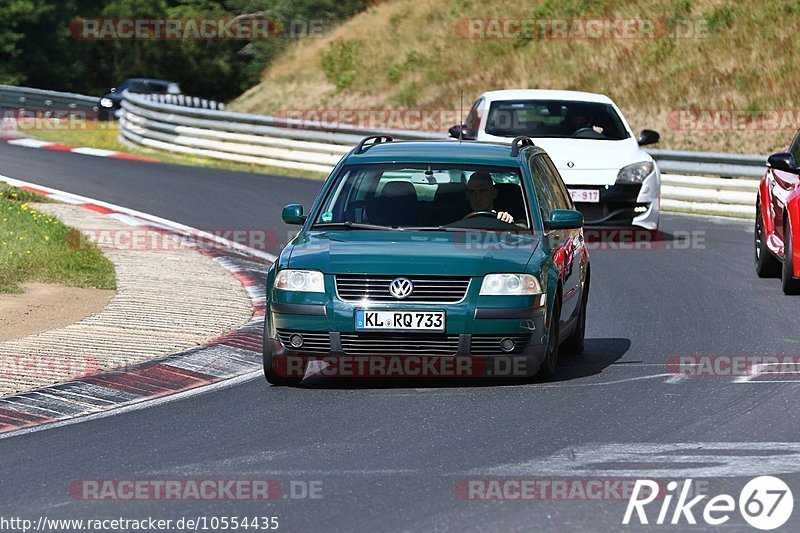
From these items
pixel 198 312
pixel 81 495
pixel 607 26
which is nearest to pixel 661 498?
pixel 81 495

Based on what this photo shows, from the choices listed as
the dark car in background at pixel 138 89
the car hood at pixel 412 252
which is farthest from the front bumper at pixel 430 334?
the dark car in background at pixel 138 89

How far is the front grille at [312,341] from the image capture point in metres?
9.66

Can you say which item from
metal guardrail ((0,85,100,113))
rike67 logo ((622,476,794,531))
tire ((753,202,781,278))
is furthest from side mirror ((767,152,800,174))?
metal guardrail ((0,85,100,113))

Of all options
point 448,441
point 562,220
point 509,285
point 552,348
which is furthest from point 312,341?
point 562,220

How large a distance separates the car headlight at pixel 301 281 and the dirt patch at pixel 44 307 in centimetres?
272

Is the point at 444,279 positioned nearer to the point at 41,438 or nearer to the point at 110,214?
the point at 41,438

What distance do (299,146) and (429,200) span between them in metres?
18.3

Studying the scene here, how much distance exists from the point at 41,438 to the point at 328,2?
171 ft

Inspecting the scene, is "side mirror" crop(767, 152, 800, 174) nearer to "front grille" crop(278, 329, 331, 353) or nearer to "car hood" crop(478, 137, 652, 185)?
"car hood" crop(478, 137, 652, 185)

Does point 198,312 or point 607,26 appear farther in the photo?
point 607,26

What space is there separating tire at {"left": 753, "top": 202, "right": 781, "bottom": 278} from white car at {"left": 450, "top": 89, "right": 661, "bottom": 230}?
2.64 meters

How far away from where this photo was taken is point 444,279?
9.59 metres

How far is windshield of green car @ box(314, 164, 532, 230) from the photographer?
34.8 feet

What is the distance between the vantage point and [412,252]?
9.81 meters
